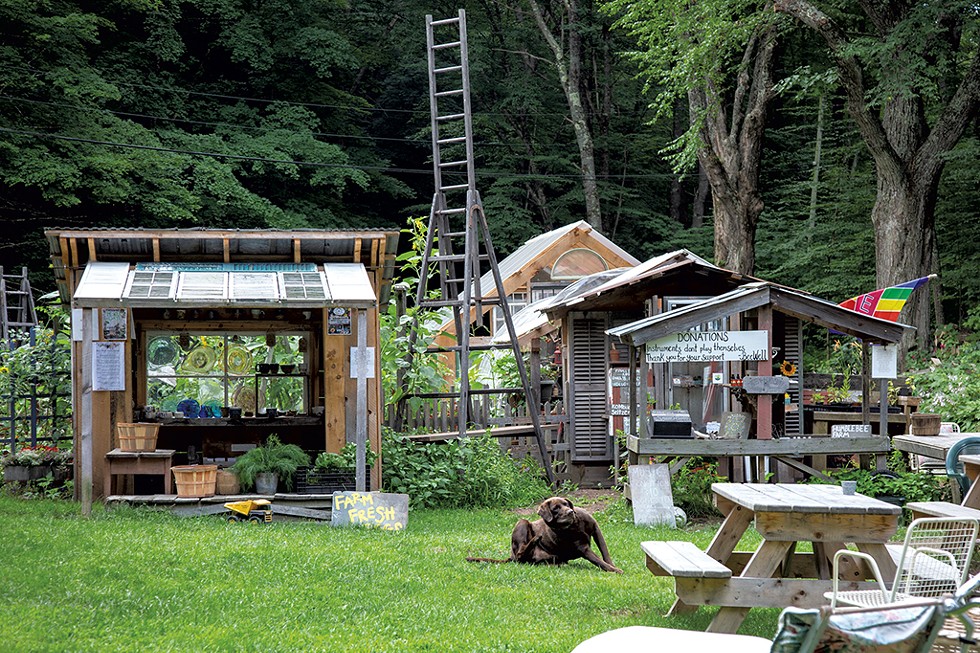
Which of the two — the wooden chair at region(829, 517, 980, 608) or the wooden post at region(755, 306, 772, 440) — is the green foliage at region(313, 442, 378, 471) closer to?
the wooden post at region(755, 306, 772, 440)

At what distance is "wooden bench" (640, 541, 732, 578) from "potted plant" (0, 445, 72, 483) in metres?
8.80

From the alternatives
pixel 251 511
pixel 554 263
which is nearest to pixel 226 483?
pixel 251 511

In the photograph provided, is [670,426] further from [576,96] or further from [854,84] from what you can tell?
[576,96]

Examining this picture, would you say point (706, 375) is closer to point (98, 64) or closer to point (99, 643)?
point (99, 643)

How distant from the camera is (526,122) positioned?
3753 centimetres

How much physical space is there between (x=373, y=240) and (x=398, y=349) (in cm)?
292

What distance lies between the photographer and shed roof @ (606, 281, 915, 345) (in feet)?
40.6

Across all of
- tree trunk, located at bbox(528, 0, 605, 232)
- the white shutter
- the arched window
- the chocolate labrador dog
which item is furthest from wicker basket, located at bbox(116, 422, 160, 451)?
tree trunk, located at bbox(528, 0, 605, 232)

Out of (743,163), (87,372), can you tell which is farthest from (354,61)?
(87,372)

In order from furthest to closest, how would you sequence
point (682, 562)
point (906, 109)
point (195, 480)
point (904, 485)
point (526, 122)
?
point (526, 122), point (906, 109), point (904, 485), point (195, 480), point (682, 562)

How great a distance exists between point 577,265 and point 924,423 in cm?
1469

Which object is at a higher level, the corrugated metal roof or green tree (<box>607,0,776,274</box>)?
green tree (<box>607,0,776,274</box>)

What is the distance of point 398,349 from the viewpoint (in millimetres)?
15594

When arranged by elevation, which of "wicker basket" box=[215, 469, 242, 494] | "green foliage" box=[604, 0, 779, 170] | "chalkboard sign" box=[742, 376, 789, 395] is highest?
"green foliage" box=[604, 0, 779, 170]
